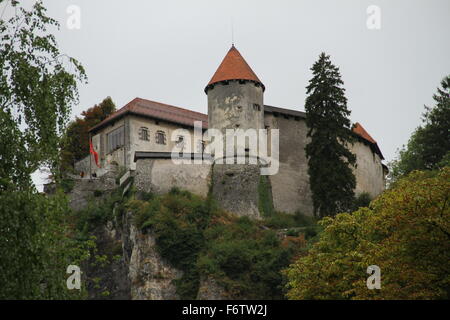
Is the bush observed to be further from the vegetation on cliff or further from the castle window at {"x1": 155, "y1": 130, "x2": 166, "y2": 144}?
the castle window at {"x1": 155, "y1": 130, "x2": 166, "y2": 144}

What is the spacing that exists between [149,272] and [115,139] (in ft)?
47.6

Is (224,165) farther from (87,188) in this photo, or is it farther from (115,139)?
(115,139)

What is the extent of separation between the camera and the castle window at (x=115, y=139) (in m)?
54.9

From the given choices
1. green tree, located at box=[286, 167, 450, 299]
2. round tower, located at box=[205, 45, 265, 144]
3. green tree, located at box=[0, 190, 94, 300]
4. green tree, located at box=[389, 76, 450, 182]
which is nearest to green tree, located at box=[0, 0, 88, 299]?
green tree, located at box=[0, 190, 94, 300]

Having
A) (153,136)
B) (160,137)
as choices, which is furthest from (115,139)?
(160,137)

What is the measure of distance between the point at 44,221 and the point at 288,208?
32508mm

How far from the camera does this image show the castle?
4856 centimetres

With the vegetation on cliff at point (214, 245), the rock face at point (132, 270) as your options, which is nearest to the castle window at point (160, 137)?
the vegetation on cliff at point (214, 245)

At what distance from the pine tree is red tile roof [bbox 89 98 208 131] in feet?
38.7

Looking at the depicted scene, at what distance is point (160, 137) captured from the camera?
5550 centimetres

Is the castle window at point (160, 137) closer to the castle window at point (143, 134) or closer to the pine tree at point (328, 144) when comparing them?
the castle window at point (143, 134)

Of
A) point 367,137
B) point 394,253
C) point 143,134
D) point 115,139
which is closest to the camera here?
point 394,253

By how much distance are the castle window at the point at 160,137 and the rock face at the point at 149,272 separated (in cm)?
1122

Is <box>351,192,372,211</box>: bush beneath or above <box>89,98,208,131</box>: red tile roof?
beneath
